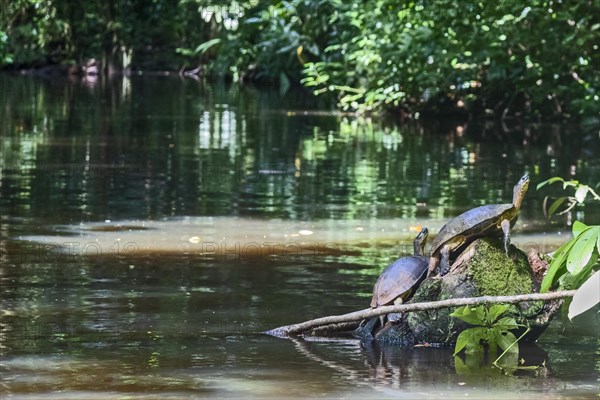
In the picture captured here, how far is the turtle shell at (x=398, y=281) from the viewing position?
7.90m

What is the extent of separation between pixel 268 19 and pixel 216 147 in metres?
20.4

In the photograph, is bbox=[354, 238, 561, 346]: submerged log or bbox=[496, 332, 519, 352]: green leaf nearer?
bbox=[496, 332, 519, 352]: green leaf

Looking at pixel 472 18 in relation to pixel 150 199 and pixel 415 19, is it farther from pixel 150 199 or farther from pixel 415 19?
pixel 150 199

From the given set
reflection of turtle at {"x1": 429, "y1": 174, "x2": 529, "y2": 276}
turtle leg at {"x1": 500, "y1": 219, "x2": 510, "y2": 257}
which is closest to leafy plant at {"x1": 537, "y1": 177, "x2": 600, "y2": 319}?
turtle leg at {"x1": 500, "y1": 219, "x2": 510, "y2": 257}

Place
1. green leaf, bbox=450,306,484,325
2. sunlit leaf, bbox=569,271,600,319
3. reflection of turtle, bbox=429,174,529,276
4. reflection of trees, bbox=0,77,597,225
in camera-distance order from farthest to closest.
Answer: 1. reflection of trees, bbox=0,77,597,225
2. reflection of turtle, bbox=429,174,529,276
3. green leaf, bbox=450,306,484,325
4. sunlit leaf, bbox=569,271,600,319

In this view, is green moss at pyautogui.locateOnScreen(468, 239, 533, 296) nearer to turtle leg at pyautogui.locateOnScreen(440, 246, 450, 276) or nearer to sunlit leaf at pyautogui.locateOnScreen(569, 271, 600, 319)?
turtle leg at pyautogui.locateOnScreen(440, 246, 450, 276)

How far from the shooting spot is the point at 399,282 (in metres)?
7.94

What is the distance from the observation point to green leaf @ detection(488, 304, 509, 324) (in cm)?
743

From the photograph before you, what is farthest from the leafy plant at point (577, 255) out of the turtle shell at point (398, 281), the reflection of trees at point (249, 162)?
the reflection of trees at point (249, 162)

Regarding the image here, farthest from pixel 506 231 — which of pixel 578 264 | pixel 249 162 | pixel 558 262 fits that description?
pixel 249 162

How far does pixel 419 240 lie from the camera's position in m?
8.55

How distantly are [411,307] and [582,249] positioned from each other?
1.41 m

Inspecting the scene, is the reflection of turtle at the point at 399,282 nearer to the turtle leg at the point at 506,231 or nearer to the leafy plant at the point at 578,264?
the turtle leg at the point at 506,231

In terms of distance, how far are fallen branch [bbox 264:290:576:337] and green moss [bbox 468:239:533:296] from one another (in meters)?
0.62
